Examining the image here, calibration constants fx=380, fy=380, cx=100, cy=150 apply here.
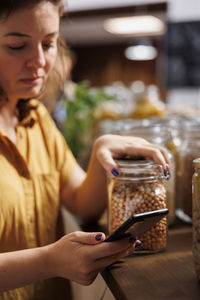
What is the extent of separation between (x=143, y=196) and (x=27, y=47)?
401 mm


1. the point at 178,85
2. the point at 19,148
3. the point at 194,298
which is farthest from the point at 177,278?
the point at 178,85

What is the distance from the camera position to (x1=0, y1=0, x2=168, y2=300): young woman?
66cm

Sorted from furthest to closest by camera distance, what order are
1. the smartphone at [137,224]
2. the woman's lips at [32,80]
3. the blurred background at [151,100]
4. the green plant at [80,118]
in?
the green plant at [80,118] < the blurred background at [151,100] < the woman's lips at [32,80] < the smartphone at [137,224]

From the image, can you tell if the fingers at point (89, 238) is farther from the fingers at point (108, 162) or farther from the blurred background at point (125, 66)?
the blurred background at point (125, 66)

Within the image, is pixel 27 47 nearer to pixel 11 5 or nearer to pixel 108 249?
pixel 11 5

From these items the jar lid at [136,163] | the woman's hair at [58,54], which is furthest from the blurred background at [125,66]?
the jar lid at [136,163]

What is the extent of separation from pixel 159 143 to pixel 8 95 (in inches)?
15.4

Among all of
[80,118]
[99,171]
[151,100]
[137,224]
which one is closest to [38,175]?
[99,171]

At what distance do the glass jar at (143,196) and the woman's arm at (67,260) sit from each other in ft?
0.32

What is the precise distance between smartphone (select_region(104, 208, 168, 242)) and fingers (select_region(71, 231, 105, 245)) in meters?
0.01

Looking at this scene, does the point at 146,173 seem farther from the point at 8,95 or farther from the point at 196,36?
the point at 196,36

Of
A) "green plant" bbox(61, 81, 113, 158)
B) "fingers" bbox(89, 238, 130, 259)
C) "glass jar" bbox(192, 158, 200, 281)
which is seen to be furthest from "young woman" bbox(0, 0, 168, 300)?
"green plant" bbox(61, 81, 113, 158)

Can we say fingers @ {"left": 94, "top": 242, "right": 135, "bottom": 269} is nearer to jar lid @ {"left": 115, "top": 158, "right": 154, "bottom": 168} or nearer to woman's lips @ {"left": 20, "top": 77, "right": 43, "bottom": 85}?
jar lid @ {"left": 115, "top": 158, "right": 154, "bottom": 168}

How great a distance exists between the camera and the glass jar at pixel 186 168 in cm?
94
